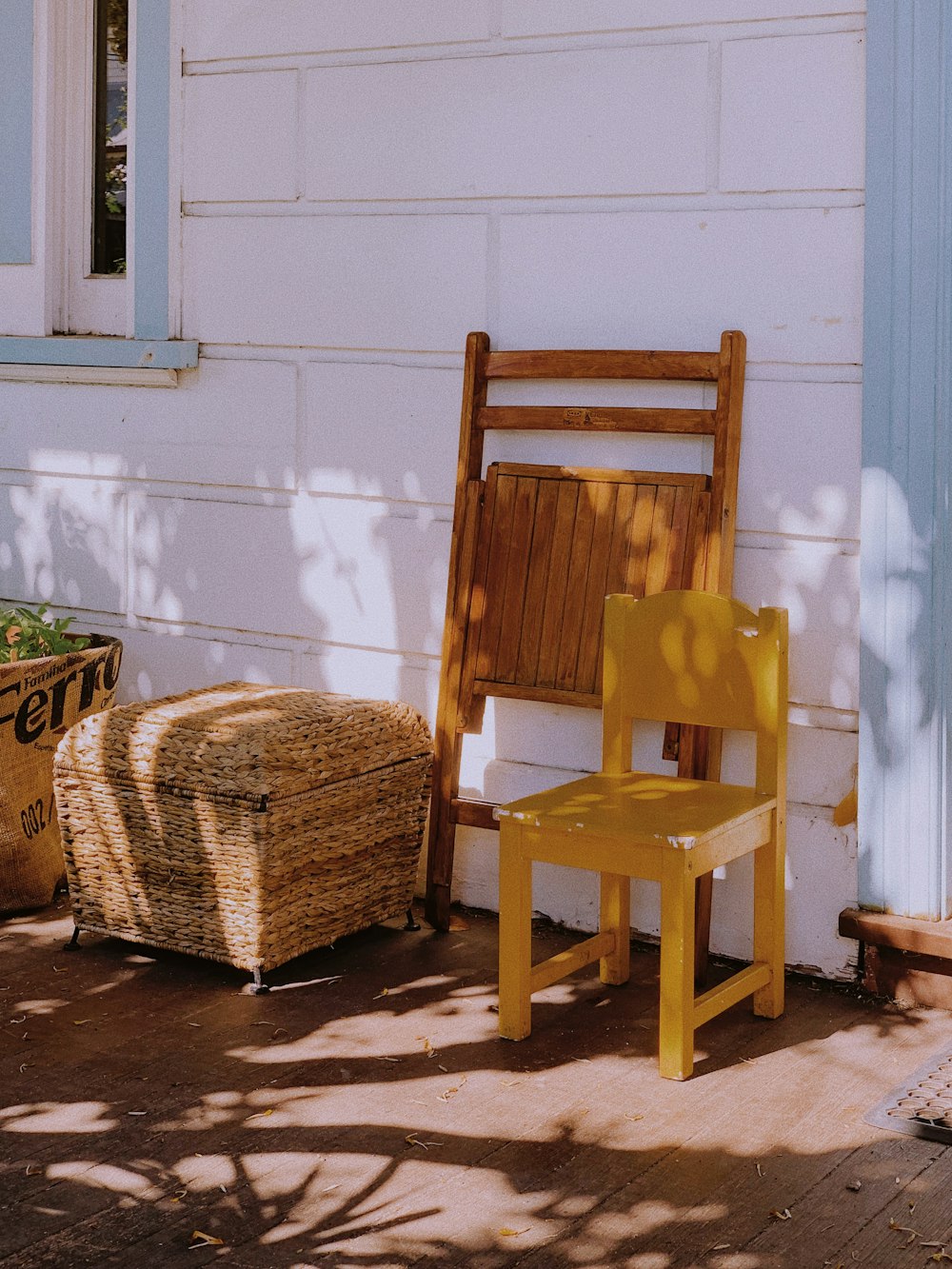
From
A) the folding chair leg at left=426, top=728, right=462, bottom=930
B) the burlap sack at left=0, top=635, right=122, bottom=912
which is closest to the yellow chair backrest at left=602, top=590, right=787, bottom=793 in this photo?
the folding chair leg at left=426, top=728, right=462, bottom=930

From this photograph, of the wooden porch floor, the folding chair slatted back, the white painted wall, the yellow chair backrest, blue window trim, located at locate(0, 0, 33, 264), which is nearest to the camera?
the wooden porch floor

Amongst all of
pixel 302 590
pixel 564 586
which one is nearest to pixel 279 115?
pixel 302 590

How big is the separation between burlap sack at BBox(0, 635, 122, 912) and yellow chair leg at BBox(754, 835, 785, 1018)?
1.97m

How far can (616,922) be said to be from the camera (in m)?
3.77

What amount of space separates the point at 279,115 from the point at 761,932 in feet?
8.49

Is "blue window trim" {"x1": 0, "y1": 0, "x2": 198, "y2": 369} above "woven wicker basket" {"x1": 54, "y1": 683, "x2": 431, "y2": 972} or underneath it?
above

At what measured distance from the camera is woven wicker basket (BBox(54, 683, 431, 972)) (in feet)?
11.9

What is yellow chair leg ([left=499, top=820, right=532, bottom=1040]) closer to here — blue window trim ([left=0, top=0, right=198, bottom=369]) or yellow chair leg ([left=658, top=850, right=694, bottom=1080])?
yellow chair leg ([left=658, top=850, right=694, bottom=1080])

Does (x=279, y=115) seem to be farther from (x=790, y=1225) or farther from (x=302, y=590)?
(x=790, y=1225)

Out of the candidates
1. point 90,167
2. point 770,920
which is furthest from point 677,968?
point 90,167

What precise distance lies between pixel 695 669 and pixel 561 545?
571 mm

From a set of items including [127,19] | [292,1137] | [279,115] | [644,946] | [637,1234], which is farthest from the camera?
[127,19]

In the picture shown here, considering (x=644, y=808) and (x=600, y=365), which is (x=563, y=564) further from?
(x=644, y=808)

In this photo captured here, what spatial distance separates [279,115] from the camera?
4.43m
